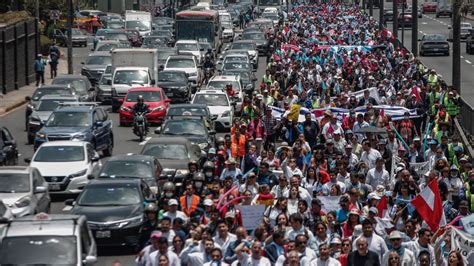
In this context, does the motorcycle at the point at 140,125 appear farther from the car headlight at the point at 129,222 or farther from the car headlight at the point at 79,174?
the car headlight at the point at 129,222

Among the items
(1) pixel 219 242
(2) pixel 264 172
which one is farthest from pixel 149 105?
(1) pixel 219 242

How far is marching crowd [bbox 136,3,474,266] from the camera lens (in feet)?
59.5

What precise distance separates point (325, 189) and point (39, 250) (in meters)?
5.87

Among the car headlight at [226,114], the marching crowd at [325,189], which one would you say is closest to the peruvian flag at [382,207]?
the marching crowd at [325,189]

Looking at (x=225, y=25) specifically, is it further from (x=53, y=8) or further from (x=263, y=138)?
(x=263, y=138)

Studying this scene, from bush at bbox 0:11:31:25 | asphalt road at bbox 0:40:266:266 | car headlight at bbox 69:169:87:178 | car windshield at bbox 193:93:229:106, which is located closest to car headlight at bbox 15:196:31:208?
asphalt road at bbox 0:40:266:266

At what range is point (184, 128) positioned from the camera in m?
34.9

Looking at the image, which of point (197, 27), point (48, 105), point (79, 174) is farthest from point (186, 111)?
point (197, 27)

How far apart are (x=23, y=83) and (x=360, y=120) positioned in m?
→ 32.7

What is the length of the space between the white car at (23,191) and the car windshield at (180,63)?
3154cm

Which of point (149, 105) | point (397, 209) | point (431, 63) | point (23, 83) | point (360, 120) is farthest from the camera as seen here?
point (431, 63)

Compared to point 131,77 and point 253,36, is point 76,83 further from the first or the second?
point 253,36

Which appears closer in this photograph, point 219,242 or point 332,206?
point 219,242

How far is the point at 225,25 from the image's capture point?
92188mm
